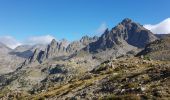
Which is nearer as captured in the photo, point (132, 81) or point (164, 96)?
point (164, 96)

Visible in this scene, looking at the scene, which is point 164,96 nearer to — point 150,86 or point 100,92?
point 150,86

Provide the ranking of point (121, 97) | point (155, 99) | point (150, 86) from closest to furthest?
point (155, 99) → point (121, 97) → point (150, 86)

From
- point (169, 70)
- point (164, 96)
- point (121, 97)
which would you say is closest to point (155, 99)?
point (164, 96)

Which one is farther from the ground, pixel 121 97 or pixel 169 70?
pixel 169 70

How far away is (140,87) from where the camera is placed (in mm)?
42406

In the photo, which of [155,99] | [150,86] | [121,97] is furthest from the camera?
[150,86]

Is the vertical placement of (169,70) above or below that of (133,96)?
above

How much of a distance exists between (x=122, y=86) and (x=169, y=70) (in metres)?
7.19

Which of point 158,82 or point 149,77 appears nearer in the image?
point 158,82

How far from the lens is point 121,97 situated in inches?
1556

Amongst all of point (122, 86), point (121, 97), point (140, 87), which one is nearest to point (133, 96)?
point (121, 97)

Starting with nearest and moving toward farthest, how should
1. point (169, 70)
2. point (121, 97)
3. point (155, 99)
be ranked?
point (155, 99) < point (121, 97) < point (169, 70)

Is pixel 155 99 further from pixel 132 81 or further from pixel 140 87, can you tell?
pixel 132 81

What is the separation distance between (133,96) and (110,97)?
421cm
